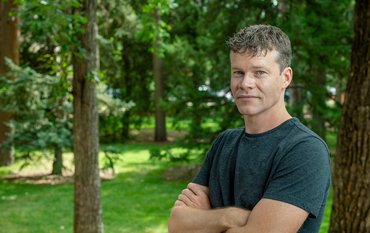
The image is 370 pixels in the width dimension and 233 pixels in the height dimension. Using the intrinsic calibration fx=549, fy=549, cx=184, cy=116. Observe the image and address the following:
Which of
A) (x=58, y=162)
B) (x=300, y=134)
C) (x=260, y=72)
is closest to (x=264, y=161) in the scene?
(x=300, y=134)

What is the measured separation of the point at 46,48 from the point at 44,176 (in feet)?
14.9

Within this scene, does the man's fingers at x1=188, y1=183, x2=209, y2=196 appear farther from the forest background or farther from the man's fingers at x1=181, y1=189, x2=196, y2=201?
the forest background

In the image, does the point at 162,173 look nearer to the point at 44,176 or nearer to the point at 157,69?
the point at 44,176

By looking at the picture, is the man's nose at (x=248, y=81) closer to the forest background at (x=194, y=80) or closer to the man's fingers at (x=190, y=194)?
the man's fingers at (x=190, y=194)

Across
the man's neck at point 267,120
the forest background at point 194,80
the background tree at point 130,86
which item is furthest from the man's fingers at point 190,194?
the background tree at point 130,86

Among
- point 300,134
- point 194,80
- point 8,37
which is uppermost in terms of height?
point 8,37

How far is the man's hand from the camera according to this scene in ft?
8.94

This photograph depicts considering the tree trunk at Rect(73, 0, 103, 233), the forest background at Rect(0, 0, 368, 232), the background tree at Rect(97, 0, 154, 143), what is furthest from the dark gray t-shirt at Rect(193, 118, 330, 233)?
the background tree at Rect(97, 0, 154, 143)

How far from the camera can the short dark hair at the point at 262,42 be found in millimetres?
2414

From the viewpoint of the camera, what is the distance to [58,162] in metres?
15.2

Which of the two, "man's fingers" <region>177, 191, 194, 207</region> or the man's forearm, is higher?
"man's fingers" <region>177, 191, 194, 207</region>

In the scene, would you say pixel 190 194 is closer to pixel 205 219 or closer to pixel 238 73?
pixel 205 219

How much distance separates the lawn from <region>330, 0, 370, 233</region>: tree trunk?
14.1ft

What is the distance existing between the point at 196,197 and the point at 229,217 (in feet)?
1.14
